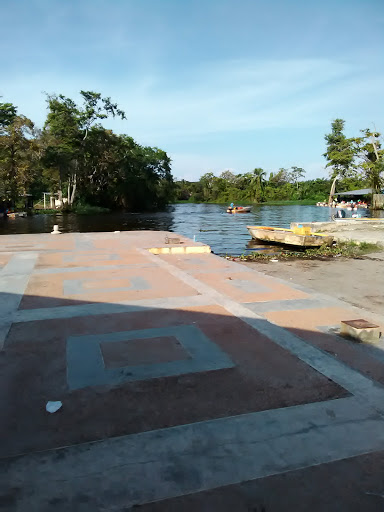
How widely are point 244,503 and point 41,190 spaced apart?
67.9 m

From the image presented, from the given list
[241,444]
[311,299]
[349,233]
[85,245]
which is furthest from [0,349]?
[349,233]

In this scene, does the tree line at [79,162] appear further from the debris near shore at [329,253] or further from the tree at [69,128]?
the debris near shore at [329,253]

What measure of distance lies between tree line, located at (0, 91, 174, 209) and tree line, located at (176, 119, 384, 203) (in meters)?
14.3

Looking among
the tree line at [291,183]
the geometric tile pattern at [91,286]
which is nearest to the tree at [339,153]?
the tree line at [291,183]

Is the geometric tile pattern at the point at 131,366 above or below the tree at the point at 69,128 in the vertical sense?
below

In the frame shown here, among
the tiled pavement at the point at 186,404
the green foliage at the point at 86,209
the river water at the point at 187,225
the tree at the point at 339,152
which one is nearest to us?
the tiled pavement at the point at 186,404

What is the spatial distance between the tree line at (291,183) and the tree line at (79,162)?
1433 cm

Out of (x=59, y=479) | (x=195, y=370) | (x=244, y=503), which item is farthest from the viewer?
(x=195, y=370)

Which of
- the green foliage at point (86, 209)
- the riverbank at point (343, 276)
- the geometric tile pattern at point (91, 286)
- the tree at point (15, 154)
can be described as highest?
the tree at point (15, 154)

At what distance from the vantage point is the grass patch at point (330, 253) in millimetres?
15648

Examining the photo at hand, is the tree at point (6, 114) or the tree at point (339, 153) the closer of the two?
the tree at point (6, 114)

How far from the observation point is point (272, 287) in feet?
25.4

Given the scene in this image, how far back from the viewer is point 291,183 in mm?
116625

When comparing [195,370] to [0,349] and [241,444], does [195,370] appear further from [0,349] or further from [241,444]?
[0,349]
